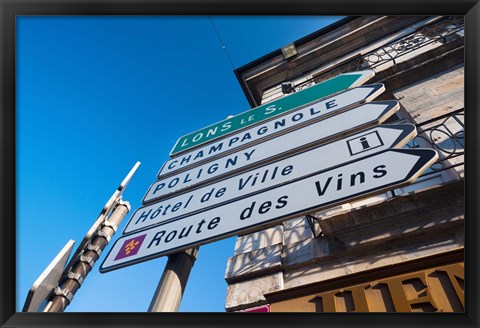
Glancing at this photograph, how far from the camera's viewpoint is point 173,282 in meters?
2.19

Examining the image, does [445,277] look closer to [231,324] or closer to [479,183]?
[479,183]

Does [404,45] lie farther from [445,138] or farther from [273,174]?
[273,174]

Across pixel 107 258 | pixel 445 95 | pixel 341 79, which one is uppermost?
pixel 445 95

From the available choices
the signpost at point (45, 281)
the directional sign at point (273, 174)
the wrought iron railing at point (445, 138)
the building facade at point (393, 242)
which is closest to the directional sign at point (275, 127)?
the directional sign at point (273, 174)

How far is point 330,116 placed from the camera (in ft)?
11.2

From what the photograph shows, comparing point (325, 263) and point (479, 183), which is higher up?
point (325, 263)

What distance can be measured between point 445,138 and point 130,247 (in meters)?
4.15

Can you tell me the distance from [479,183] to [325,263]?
2690 millimetres

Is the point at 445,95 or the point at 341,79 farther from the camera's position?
the point at 445,95

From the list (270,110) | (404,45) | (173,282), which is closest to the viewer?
(173,282)

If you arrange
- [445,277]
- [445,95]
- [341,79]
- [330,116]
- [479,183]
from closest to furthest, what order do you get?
1. [479,183]
2. [445,277]
3. [330,116]
4. [341,79]
5. [445,95]
